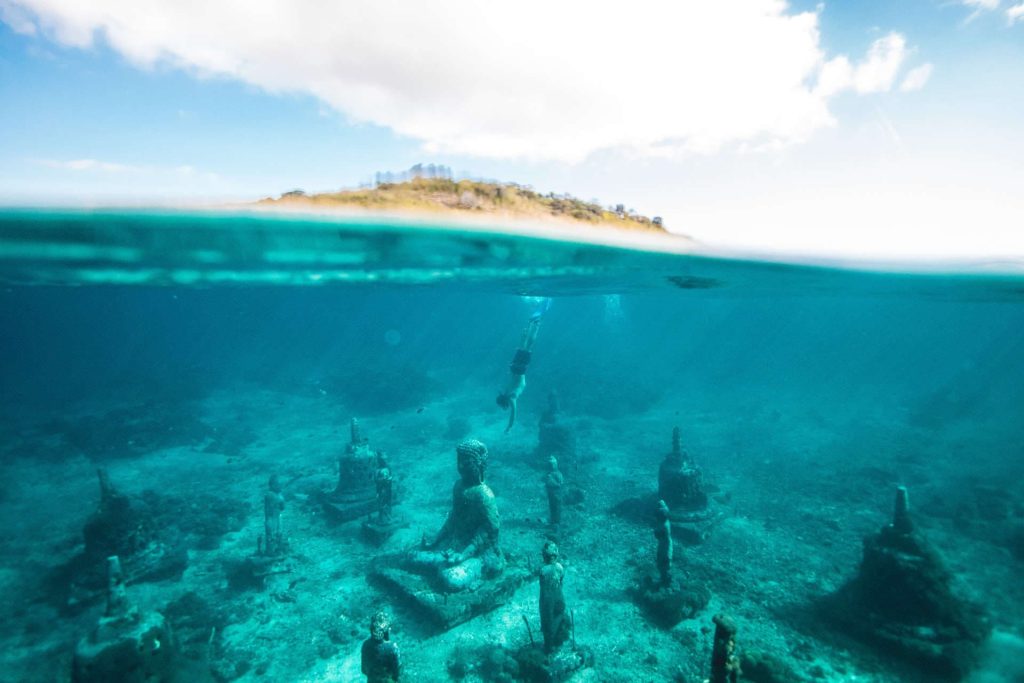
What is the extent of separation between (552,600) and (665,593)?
3.22 meters

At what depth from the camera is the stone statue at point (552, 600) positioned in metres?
7.38

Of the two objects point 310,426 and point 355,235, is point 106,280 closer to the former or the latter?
point 355,235

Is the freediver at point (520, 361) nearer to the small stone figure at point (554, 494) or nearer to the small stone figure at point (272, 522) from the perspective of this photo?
the small stone figure at point (554, 494)

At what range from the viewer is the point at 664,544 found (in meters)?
9.42

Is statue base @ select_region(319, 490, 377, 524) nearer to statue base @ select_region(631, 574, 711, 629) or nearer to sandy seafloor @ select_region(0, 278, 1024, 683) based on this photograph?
sandy seafloor @ select_region(0, 278, 1024, 683)

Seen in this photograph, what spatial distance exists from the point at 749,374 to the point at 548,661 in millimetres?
49077

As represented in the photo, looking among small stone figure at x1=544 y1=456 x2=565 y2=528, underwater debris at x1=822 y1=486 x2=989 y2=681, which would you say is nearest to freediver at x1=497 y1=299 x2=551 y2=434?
small stone figure at x1=544 y1=456 x2=565 y2=528

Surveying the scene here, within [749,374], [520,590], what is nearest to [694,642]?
[520,590]

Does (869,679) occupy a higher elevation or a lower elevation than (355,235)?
lower

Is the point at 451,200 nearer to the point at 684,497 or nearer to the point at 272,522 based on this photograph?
the point at 272,522

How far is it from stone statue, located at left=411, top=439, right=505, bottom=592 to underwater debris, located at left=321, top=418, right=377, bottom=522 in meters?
4.10

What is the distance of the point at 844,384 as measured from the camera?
47.5 meters

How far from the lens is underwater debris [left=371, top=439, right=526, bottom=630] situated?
29.4 feet

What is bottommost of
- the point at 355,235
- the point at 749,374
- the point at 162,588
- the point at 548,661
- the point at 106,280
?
the point at 749,374
